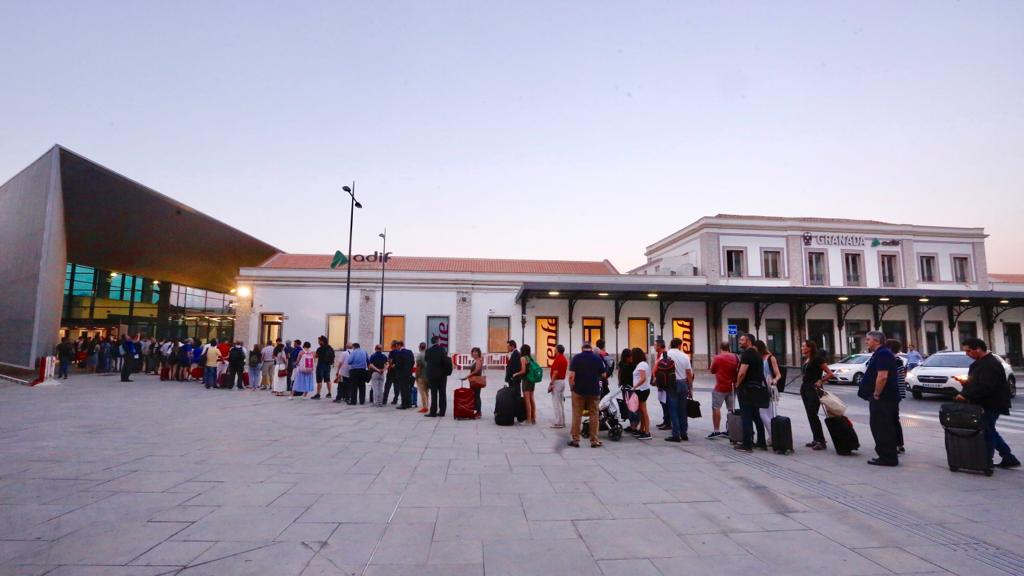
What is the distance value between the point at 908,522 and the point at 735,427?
128 inches

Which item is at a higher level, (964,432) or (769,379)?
(769,379)

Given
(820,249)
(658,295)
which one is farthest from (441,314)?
(820,249)

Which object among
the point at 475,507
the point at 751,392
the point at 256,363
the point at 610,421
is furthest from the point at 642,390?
the point at 256,363

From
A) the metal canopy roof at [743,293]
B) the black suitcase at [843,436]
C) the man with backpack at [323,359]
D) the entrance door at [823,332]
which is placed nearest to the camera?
the black suitcase at [843,436]

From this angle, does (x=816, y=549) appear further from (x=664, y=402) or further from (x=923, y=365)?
(x=923, y=365)

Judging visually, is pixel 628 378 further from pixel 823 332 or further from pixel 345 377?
pixel 823 332

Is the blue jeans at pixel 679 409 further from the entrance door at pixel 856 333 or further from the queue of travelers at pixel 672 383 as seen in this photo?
the entrance door at pixel 856 333

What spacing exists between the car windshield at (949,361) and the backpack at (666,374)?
11226 millimetres

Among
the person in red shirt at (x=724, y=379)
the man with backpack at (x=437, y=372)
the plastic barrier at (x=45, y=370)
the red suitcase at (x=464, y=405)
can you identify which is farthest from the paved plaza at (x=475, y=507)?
the plastic barrier at (x=45, y=370)

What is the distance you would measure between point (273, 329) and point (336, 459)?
23732 mm

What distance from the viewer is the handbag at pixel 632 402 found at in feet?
26.0

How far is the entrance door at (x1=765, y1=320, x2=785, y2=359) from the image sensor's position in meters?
28.1

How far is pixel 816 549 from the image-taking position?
3559 mm

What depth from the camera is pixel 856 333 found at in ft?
93.6
